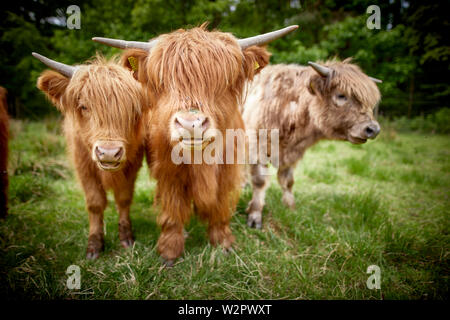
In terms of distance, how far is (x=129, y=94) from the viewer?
219 centimetres

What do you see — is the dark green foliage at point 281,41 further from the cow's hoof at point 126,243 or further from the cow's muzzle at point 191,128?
the cow's muzzle at point 191,128

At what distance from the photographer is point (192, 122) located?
5.13 ft

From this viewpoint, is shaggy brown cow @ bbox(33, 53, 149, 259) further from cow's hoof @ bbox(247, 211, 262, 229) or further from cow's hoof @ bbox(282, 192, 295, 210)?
cow's hoof @ bbox(282, 192, 295, 210)

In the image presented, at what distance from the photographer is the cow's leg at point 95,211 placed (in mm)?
2531

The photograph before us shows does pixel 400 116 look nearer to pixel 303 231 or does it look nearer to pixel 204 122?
pixel 303 231

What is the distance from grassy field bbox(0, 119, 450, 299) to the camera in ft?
6.97

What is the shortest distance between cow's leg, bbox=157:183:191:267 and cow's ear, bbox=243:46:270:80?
129 cm

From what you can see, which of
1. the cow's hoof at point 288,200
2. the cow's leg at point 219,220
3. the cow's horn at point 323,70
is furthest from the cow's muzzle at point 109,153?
the cow's hoof at point 288,200

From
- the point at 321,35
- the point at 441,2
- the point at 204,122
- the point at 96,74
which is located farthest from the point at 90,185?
→ the point at 321,35

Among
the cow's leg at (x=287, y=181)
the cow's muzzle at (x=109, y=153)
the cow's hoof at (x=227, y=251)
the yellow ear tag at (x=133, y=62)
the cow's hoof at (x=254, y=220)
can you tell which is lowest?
the cow's hoof at (x=227, y=251)

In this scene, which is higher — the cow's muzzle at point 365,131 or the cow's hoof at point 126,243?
the cow's muzzle at point 365,131

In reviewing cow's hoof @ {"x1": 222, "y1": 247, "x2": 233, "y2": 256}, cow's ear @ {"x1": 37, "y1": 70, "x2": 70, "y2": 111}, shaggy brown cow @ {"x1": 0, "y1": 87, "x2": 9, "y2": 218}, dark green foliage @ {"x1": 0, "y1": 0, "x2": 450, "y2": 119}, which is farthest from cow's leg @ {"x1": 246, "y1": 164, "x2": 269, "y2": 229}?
dark green foliage @ {"x1": 0, "y1": 0, "x2": 450, "y2": 119}

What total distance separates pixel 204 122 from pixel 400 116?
14.2 meters
